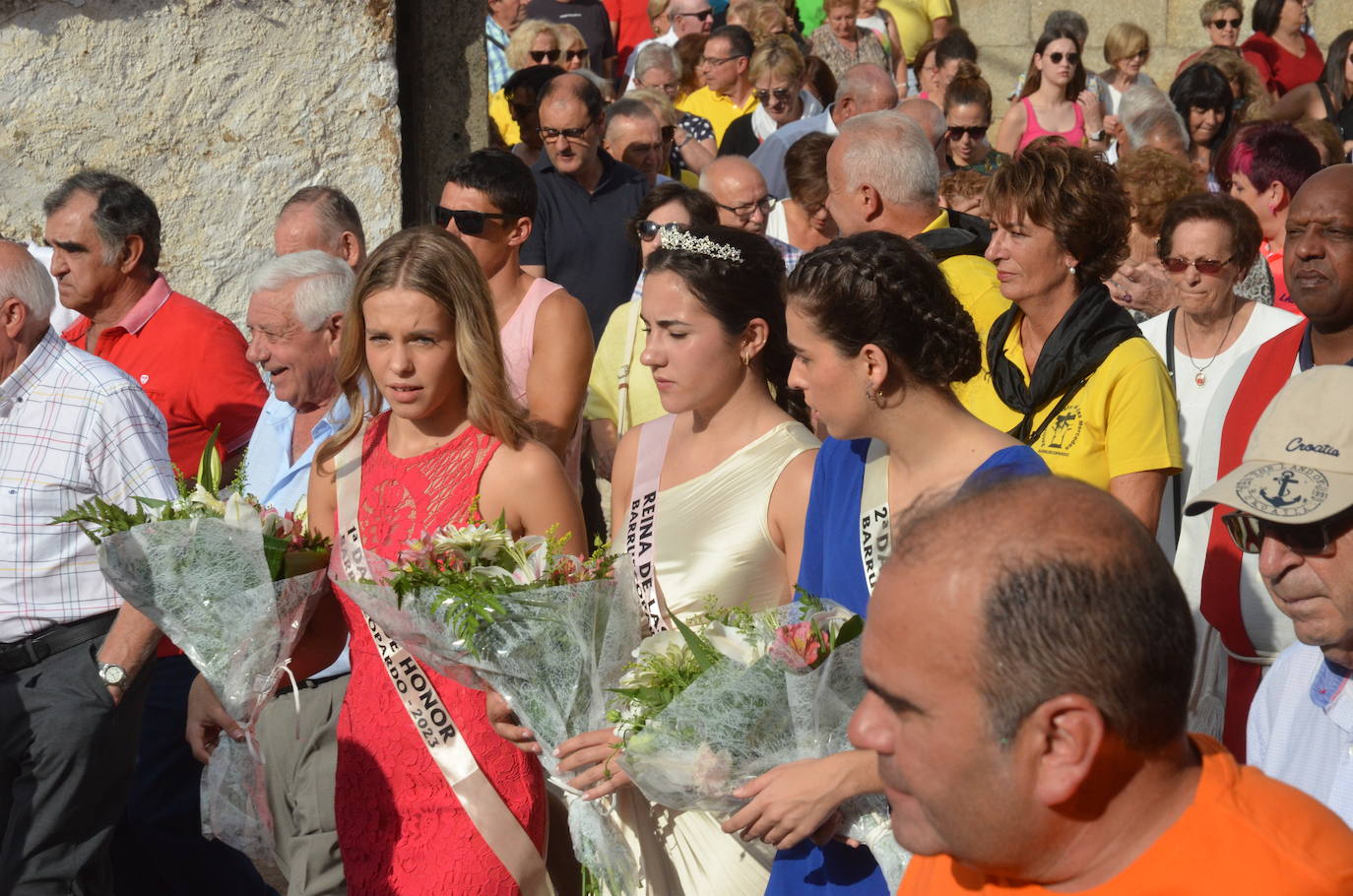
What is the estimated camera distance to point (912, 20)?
41.0ft

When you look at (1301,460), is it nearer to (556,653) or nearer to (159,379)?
(556,653)

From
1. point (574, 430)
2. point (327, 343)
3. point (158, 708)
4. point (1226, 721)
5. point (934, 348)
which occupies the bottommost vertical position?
point (158, 708)

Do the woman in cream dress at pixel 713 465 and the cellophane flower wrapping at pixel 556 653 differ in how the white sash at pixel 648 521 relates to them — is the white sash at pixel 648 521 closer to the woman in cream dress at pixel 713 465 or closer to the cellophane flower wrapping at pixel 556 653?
the woman in cream dress at pixel 713 465

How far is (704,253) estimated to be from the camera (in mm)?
3740

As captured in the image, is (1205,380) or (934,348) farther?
(1205,380)

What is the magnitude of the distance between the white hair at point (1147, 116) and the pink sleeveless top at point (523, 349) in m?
4.50

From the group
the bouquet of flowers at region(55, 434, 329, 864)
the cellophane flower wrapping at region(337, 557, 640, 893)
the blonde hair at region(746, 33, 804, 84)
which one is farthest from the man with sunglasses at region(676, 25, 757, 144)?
the cellophane flower wrapping at region(337, 557, 640, 893)

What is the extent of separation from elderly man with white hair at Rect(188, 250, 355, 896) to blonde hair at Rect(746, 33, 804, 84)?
4.86 metres

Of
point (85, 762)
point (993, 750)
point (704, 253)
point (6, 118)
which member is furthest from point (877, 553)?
point (6, 118)

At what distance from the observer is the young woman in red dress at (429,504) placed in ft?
11.7

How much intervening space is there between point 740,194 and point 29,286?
3.31 metres

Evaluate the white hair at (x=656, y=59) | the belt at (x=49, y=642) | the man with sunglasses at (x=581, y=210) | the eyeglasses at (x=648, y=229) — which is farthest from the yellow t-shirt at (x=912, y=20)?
the belt at (x=49, y=642)

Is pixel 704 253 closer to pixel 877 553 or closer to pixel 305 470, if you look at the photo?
pixel 877 553

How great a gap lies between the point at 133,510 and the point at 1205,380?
3.32 m
